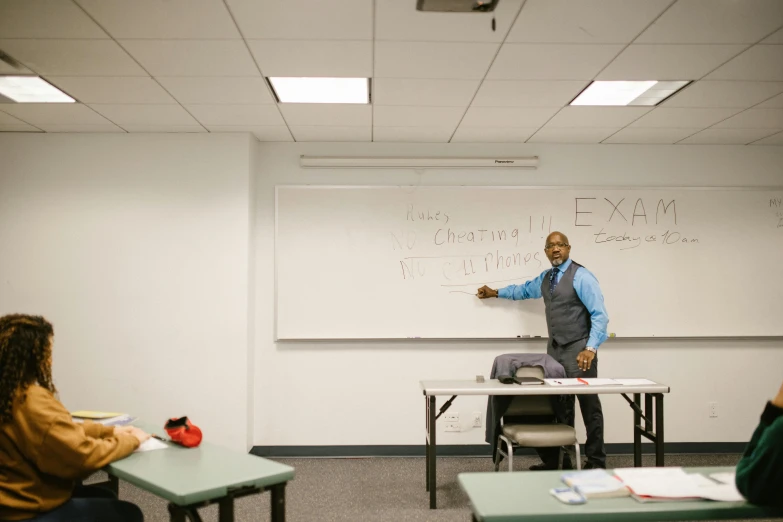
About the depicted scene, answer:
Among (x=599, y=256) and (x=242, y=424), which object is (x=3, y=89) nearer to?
(x=242, y=424)

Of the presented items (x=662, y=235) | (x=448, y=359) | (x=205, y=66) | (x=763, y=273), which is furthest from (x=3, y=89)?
(x=763, y=273)

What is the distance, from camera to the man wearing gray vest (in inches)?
143

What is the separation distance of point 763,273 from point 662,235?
872mm

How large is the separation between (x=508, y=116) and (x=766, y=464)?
2753mm

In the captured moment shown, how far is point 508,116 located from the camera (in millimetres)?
3717

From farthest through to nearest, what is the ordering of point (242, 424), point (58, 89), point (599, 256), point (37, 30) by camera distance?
point (599, 256)
point (242, 424)
point (58, 89)
point (37, 30)

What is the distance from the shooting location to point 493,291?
13.9ft

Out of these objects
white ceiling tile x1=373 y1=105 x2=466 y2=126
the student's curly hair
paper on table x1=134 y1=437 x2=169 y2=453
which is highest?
white ceiling tile x1=373 y1=105 x2=466 y2=126

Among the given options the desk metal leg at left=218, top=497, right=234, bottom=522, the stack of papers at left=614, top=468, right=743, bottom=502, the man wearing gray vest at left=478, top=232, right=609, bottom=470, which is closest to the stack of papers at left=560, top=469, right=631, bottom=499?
the stack of papers at left=614, top=468, right=743, bottom=502

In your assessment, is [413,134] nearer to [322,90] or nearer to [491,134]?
[491,134]

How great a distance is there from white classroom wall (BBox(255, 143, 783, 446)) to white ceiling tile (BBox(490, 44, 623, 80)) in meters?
1.43

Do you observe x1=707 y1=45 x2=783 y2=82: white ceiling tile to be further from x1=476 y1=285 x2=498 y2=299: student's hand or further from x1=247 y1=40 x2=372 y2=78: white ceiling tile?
x1=476 y1=285 x2=498 y2=299: student's hand

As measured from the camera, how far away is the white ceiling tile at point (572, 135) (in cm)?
405

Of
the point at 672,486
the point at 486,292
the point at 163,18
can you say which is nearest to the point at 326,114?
the point at 163,18
